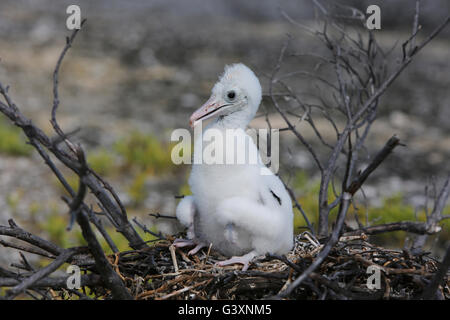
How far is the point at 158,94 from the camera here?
31.7 feet

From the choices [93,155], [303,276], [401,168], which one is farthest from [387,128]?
[303,276]

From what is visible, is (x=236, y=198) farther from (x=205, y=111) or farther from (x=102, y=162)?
(x=102, y=162)

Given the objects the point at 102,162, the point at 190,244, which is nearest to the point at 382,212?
the point at 190,244

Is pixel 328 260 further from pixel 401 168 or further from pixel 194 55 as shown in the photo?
pixel 194 55

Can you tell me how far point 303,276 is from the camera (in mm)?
2260

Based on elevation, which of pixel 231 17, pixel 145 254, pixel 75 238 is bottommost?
pixel 75 238

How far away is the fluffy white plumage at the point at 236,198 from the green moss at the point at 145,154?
4.23 metres

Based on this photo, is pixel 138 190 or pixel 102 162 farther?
A: pixel 102 162

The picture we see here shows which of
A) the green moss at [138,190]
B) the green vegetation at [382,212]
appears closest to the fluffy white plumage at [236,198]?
the green vegetation at [382,212]

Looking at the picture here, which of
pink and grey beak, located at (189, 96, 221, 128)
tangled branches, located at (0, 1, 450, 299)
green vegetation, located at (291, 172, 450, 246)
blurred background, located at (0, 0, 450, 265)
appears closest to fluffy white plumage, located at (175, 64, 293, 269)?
pink and grey beak, located at (189, 96, 221, 128)

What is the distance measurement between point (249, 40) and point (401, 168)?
17.3 feet

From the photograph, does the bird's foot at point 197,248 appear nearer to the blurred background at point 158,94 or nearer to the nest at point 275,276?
the nest at point 275,276

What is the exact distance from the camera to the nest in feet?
8.33

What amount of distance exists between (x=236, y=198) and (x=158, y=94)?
7.05 meters
